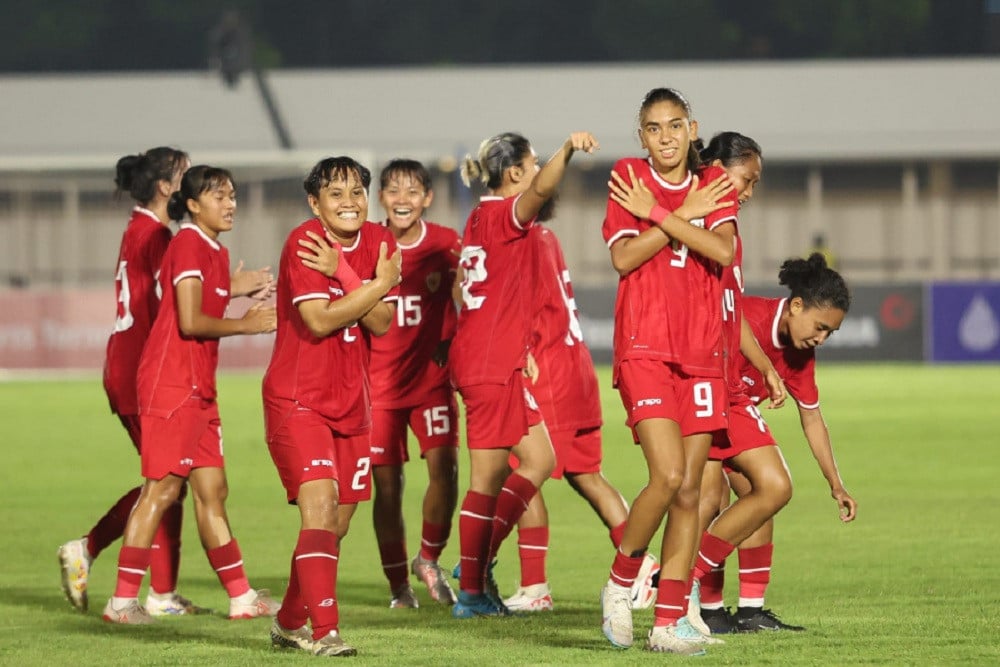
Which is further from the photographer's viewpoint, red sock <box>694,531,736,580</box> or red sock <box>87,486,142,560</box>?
red sock <box>87,486,142,560</box>

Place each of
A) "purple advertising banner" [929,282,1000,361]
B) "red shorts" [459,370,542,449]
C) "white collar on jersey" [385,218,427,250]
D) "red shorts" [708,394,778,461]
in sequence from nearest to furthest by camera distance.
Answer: "red shorts" [708,394,778,461], "red shorts" [459,370,542,449], "white collar on jersey" [385,218,427,250], "purple advertising banner" [929,282,1000,361]

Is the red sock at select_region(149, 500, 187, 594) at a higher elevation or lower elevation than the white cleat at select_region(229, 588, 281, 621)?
higher

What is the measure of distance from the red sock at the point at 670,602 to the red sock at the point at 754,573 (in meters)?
0.75

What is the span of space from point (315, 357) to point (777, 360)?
2020 millimetres

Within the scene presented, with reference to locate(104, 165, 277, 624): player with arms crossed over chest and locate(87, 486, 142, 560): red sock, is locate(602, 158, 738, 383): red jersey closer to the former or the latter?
locate(104, 165, 277, 624): player with arms crossed over chest

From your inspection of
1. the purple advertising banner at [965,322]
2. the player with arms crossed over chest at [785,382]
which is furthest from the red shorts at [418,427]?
the purple advertising banner at [965,322]

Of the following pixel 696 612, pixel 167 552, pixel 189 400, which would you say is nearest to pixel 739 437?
pixel 696 612

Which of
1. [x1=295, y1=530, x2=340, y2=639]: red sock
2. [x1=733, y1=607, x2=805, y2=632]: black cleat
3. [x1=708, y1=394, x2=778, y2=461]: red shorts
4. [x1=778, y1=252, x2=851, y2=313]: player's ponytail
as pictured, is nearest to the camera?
[x1=295, y1=530, x2=340, y2=639]: red sock

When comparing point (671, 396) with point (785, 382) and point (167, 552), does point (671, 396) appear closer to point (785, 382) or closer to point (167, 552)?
point (785, 382)

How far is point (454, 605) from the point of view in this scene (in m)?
8.59

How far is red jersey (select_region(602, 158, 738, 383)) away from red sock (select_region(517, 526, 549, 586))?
69.7 inches

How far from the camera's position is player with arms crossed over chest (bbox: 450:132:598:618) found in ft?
27.0

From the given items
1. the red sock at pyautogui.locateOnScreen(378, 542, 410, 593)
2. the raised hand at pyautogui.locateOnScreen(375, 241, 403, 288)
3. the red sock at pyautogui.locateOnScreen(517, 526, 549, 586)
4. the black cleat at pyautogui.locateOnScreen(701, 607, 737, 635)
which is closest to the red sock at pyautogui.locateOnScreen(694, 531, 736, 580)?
the black cleat at pyautogui.locateOnScreen(701, 607, 737, 635)

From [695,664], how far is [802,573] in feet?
9.84
